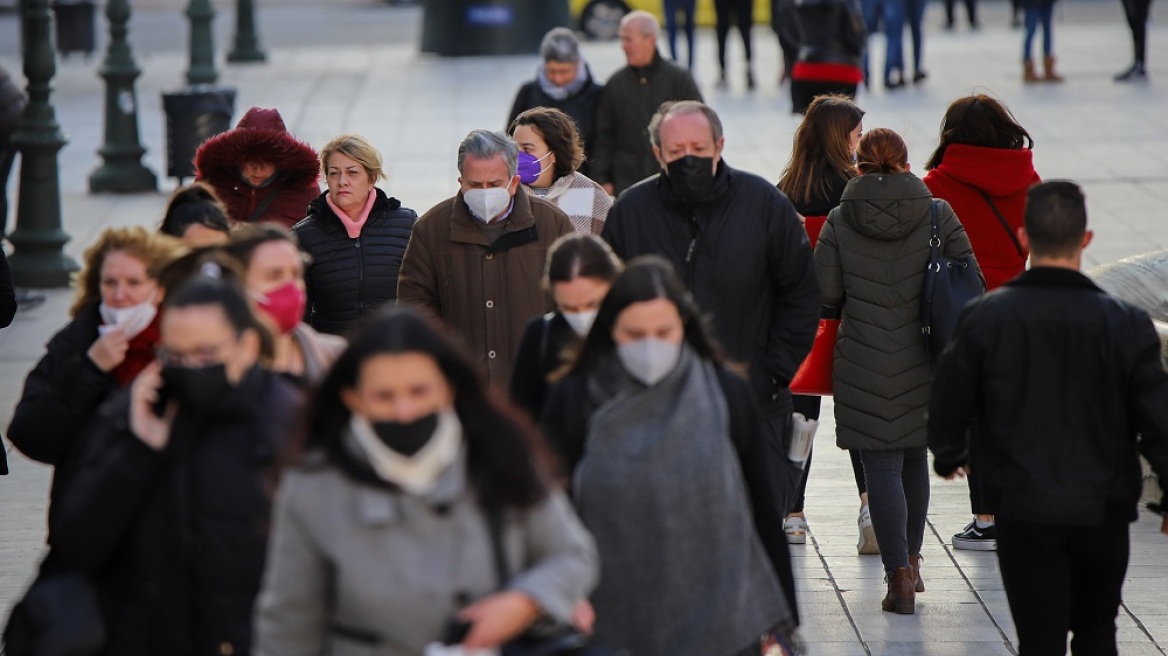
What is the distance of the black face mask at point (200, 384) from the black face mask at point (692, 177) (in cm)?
248

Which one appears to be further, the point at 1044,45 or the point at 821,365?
the point at 1044,45

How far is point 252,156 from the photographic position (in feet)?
24.2

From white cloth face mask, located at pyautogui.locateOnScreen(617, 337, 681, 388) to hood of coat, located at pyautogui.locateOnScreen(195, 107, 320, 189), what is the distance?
3536 mm

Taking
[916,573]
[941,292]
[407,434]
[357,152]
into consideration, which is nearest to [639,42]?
[357,152]

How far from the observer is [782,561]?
459 centimetres

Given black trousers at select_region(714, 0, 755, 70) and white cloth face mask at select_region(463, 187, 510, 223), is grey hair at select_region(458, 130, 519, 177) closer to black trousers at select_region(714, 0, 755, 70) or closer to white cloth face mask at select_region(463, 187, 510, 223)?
white cloth face mask at select_region(463, 187, 510, 223)

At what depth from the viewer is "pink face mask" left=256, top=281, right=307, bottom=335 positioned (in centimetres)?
436

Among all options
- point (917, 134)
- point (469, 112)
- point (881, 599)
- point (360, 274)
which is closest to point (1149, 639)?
point (881, 599)

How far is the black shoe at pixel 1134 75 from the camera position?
65.8ft

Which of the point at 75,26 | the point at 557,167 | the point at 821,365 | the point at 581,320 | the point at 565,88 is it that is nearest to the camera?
the point at 581,320

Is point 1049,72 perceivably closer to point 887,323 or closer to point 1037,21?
point 1037,21

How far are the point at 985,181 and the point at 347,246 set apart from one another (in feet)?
7.83

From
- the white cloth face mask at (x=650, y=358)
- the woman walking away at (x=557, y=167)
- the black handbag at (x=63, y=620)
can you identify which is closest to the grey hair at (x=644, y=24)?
the woman walking away at (x=557, y=167)

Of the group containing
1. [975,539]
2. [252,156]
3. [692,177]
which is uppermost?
[692,177]
